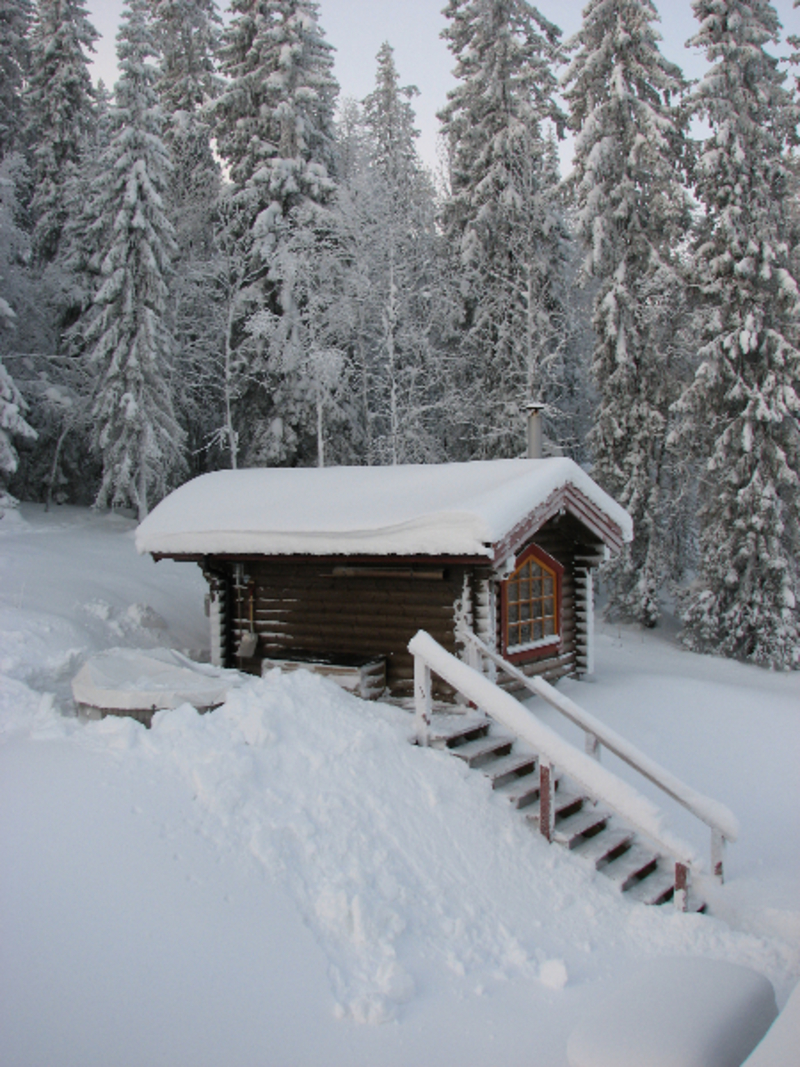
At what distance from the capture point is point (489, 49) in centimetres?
2227

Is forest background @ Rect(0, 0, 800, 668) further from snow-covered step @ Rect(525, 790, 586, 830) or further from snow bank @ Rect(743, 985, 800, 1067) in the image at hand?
snow bank @ Rect(743, 985, 800, 1067)

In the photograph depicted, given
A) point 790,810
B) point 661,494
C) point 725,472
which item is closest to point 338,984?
point 790,810

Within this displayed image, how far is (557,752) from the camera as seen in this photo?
6.68 metres

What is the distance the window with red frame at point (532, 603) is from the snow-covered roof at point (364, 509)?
126 cm

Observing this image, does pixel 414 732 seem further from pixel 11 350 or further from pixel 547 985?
pixel 11 350

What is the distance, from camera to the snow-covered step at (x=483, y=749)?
7.37m

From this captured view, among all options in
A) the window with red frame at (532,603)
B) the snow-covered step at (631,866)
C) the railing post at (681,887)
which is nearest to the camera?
the railing post at (681,887)

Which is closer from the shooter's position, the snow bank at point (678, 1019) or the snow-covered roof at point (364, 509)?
the snow bank at point (678, 1019)

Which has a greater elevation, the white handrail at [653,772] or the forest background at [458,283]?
the forest background at [458,283]

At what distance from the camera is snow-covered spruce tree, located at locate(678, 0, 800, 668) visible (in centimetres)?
1739

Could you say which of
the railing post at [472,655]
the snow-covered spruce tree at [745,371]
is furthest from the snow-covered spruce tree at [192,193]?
the railing post at [472,655]

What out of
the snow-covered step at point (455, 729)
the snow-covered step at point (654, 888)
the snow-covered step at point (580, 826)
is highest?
the snow-covered step at point (455, 729)

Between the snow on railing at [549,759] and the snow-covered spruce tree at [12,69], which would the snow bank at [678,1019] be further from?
the snow-covered spruce tree at [12,69]

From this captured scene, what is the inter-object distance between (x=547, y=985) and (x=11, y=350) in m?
23.7
